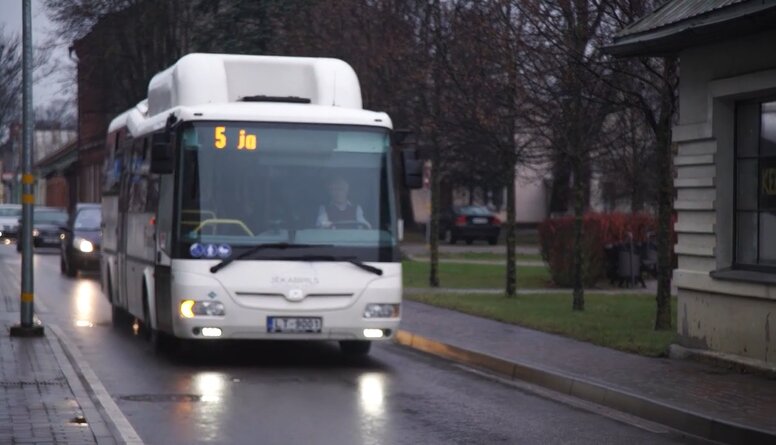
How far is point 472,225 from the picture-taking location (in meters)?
56.6

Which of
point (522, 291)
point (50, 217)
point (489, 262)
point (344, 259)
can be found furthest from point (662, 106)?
point (50, 217)

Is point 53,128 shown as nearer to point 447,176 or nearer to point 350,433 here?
point 447,176

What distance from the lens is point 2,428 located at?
1049 centimetres

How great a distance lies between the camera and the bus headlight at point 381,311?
15.3 meters

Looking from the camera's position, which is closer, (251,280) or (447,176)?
(251,280)

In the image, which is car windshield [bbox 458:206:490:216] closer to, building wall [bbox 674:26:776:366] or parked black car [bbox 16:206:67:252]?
parked black car [bbox 16:206:67:252]

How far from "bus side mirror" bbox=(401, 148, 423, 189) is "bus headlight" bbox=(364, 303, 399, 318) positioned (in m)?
1.29

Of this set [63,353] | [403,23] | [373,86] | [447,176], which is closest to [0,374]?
[63,353]

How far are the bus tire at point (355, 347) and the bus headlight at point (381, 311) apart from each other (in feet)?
4.74

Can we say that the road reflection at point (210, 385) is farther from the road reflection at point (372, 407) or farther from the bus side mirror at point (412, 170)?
the bus side mirror at point (412, 170)

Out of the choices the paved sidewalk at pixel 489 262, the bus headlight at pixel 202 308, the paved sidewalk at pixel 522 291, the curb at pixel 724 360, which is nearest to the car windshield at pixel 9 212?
the paved sidewalk at pixel 489 262

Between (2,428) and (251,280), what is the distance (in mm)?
4742

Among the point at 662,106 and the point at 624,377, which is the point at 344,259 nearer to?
the point at 624,377

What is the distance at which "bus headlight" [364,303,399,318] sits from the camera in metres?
15.3
